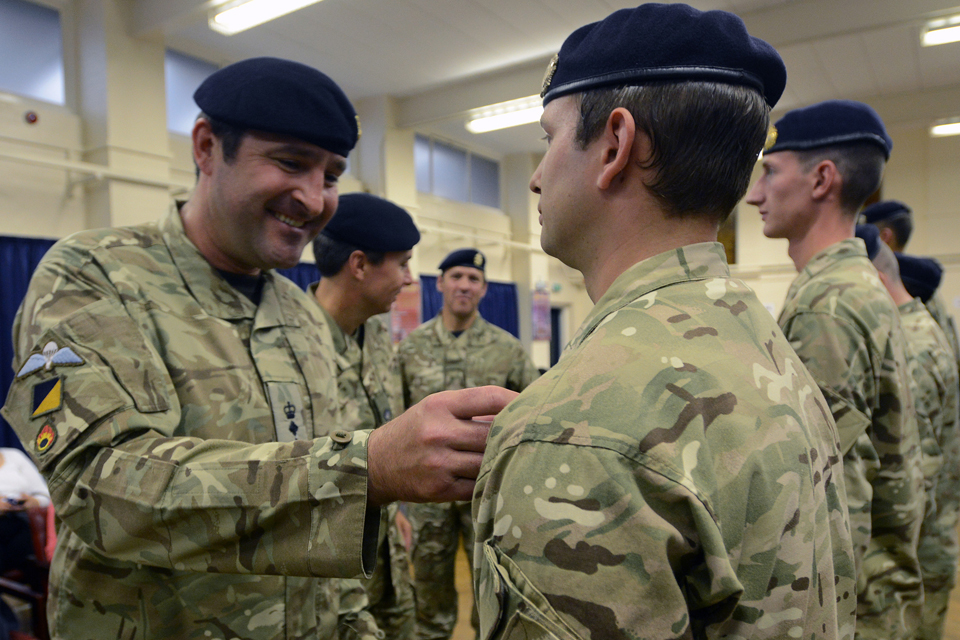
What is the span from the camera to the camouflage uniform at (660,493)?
0.59 metres

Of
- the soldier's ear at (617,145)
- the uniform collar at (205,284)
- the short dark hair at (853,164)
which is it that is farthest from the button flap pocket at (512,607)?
the short dark hair at (853,164)

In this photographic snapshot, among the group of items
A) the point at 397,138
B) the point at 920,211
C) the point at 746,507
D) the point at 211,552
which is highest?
the point at 397,138

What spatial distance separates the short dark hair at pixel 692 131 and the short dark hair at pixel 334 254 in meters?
1.86

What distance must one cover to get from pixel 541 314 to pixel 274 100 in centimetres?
1032

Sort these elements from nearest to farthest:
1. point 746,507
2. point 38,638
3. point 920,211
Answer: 1. point 746,507
2. point 38,638
3. point 920,211

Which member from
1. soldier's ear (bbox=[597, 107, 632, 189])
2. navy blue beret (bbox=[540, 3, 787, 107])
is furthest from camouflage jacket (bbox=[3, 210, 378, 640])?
navy blue beret (bbox=[540, 3, 787, 107])

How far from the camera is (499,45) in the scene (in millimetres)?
6992

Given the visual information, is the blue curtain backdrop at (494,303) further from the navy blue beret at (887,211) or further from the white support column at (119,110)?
the navy blue beret at (887,211)

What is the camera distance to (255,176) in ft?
4.56

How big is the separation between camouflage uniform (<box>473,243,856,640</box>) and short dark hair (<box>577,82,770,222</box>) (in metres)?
0.16

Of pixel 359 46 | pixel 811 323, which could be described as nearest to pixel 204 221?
pixel 811 323

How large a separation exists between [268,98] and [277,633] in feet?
3.67

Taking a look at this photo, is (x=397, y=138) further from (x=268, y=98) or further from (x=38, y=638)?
(x=268, y=98)

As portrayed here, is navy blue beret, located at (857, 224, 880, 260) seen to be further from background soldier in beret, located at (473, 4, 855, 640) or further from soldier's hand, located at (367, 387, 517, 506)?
soldier's hand, located at (367, 387, 517, 506)
